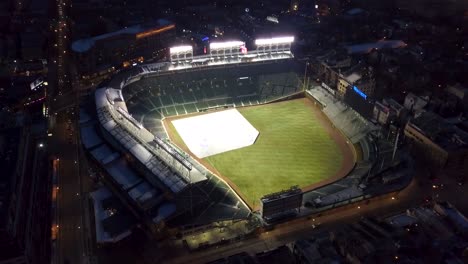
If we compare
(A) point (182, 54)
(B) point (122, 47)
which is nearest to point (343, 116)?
(A) point (182, 54)

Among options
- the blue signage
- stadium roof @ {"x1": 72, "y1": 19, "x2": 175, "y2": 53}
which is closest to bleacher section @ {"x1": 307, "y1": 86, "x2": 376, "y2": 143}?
the blue signage

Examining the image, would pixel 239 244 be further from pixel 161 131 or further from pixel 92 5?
pixel 92 5

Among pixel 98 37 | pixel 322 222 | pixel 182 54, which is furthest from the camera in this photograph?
pixel 98 37

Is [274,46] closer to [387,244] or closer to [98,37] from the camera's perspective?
[98,37]

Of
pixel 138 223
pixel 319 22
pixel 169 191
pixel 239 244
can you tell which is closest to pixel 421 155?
pixel 239 244

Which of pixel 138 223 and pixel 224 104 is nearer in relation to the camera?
pixel 138 223

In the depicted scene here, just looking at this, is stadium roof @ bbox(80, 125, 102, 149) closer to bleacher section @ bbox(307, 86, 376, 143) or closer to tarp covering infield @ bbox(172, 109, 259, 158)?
tarp covering infield @ bbox(172, 109, 259, 158)

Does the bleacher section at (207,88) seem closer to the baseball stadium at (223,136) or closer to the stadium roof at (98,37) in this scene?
the baseball stadium at (223,136)
